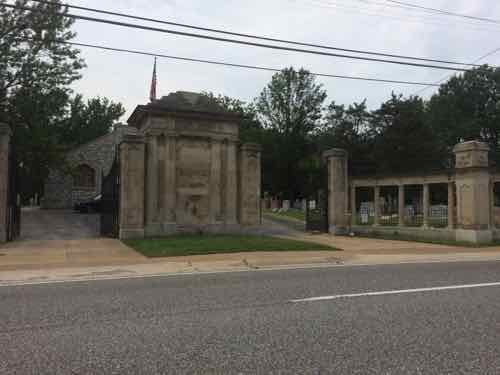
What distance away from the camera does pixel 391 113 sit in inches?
2045

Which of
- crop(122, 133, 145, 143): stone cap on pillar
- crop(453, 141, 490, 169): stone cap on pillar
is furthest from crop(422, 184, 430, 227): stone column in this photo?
crop(122, 133, 145, 143): stone cap on pillar

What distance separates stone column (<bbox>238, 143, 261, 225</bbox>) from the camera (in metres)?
18.4

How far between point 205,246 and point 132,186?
15.6 ft

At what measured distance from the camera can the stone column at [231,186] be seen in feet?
59.4

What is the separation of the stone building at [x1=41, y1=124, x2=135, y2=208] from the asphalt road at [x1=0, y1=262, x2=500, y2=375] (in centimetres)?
3035

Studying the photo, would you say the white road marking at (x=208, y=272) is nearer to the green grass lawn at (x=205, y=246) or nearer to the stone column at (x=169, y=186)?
the green grass lawn at (x=205, y=246)

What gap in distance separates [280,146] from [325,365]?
51198 mm

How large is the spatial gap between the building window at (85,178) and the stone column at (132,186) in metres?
22.3

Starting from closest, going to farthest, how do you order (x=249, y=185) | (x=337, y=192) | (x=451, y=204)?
(x=249, y=185), (x=451, y=204), (x=337, y=192)

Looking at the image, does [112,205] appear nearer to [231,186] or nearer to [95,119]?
[231,186]

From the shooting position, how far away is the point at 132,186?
16531mm

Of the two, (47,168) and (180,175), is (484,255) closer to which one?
(180,175)

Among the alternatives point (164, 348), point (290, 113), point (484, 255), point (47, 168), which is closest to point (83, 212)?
point (47, 168)

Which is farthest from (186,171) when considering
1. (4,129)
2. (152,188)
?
(4,129)
